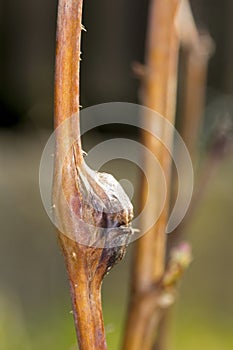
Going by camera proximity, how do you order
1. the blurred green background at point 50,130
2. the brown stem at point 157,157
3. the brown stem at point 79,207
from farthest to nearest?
the blurred green background at point 50,130, the brown stem at point 157,157, the brown stem at point 79,207

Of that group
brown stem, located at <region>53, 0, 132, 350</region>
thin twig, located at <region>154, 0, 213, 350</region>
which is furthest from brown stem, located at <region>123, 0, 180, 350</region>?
brown stem, located at <region>53, 0, 132, 350</region>

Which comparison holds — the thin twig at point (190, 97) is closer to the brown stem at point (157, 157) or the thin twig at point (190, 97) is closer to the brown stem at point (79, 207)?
the brown stem at point (157, 157)

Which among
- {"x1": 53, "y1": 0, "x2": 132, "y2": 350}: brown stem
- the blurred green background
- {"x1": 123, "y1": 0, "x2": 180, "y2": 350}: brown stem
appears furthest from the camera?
the blurred green background

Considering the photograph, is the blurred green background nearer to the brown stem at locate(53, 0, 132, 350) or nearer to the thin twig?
the thin twig

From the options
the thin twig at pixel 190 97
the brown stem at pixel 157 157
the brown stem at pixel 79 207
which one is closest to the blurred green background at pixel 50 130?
the thin twig at pixel 190 97

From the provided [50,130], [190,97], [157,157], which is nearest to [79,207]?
[157,157]

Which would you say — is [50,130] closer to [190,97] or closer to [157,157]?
[190,97]
